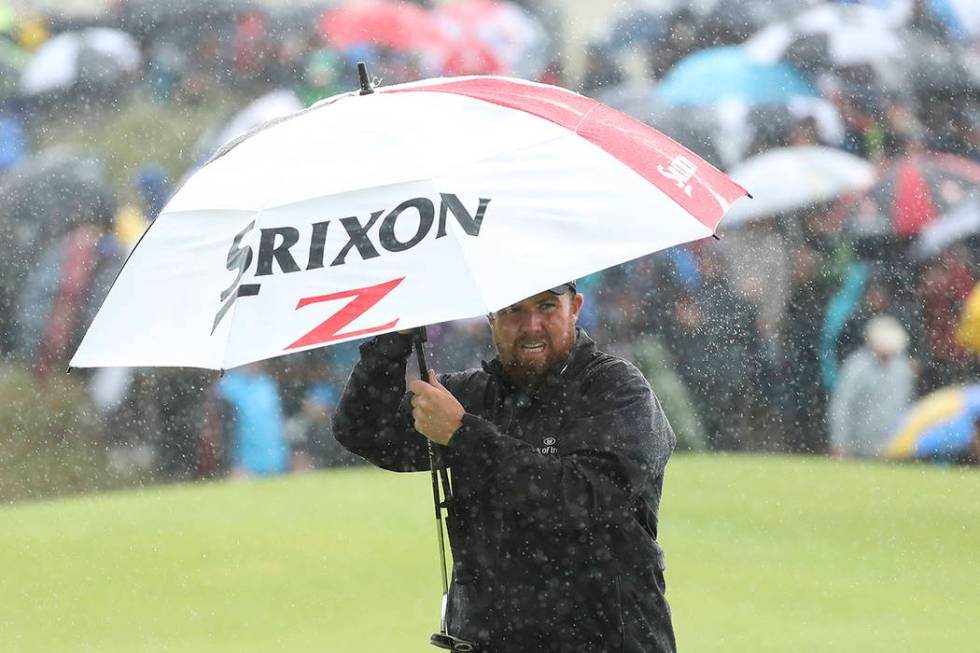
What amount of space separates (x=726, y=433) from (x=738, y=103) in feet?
7.30

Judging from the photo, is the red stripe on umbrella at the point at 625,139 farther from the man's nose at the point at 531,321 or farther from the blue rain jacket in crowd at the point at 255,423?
the blue rain jacket in crowd at the point at 255,423

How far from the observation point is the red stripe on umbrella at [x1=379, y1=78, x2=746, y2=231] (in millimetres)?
3352

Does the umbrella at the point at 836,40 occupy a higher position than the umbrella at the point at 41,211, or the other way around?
the umbrella at the point at 836,40

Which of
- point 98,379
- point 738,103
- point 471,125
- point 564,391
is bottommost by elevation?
point 564,391

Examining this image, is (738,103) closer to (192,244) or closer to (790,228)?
(790,228)

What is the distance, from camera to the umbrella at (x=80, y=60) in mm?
11727

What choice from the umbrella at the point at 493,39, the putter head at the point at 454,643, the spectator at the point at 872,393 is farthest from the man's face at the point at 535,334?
the umbrella at the point at 493,39

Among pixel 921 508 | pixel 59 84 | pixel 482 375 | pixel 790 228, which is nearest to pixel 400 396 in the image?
pixel 482 375

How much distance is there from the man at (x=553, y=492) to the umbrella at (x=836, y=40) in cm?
793

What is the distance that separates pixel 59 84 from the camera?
11891 mm

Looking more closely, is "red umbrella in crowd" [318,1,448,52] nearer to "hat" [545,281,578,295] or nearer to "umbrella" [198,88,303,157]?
"umbrella" [198,88,303,157]

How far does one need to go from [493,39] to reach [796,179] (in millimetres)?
2886

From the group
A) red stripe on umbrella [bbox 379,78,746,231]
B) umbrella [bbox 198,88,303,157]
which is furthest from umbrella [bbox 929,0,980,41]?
red stripe on umbrella [bbox 379,78,746,231]

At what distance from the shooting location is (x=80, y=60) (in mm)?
11680
